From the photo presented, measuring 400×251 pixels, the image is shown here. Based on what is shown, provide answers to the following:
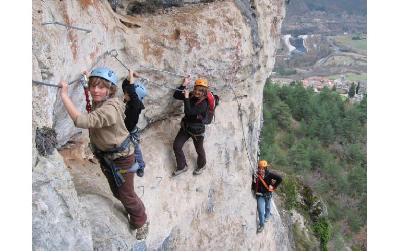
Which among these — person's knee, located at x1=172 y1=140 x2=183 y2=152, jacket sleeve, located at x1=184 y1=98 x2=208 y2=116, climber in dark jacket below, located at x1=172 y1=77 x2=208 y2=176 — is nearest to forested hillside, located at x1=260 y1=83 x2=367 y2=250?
climber in dark jacket below, located at x1=172 y1=77 x2=208 y2=176

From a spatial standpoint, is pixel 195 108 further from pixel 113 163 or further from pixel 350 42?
pixel 350 42

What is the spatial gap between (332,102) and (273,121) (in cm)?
1138

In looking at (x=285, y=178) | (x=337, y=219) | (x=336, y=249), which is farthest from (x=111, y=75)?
(x=337, y=219)

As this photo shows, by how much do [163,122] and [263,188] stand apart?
3.82 m

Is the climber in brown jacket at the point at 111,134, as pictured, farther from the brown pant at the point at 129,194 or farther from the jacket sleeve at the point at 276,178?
the jacket sleeve at the point at 276,178

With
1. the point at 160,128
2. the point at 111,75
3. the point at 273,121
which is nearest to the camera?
the point at 111,75

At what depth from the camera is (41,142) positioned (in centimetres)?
461

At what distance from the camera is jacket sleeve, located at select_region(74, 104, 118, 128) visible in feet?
15.5

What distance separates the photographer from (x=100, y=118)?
5.00 meters

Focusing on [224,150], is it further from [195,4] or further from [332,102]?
[332,102]

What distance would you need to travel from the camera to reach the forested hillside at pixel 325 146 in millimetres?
42594

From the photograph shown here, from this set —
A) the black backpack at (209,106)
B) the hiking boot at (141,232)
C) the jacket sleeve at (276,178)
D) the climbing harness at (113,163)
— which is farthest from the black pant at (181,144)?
the climbing harness at (113,163)

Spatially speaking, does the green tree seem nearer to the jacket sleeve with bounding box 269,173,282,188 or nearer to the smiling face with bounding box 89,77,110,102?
the jacket sleeve with bounding box 269,173,282,188

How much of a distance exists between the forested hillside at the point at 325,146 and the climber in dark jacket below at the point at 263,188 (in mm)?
23236
